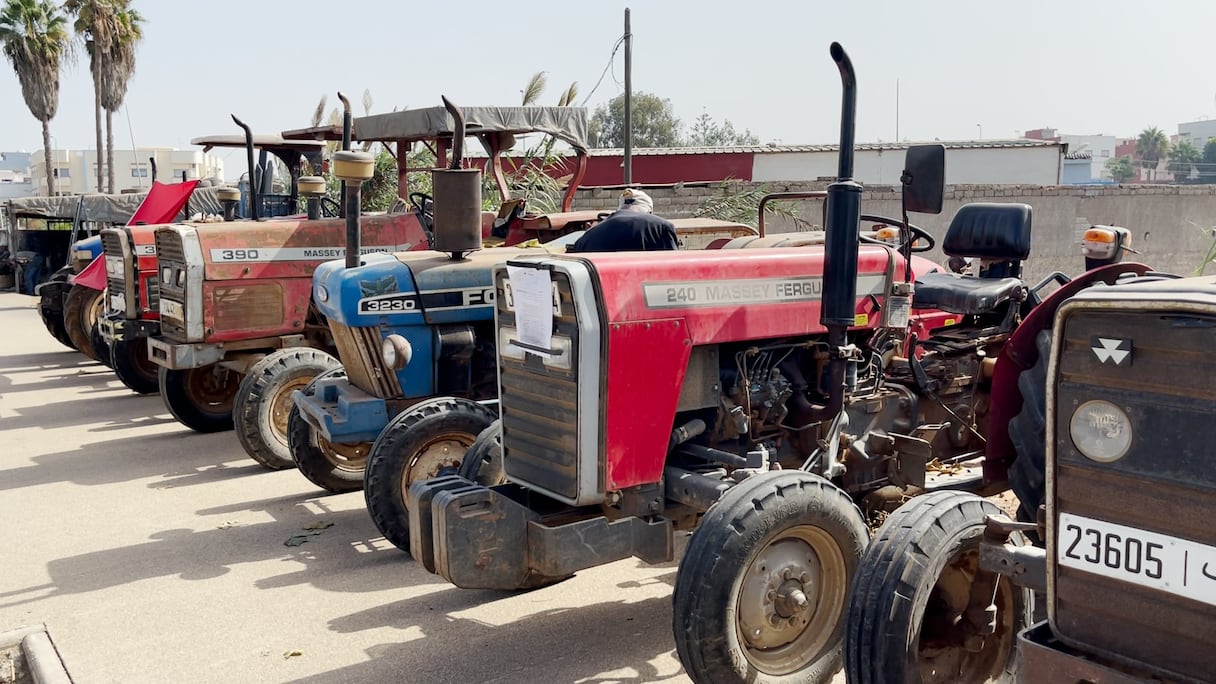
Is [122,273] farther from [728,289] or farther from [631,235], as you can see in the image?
[728,289]

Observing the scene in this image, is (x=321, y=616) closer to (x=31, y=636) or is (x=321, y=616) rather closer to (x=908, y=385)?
(x=31, y=636)

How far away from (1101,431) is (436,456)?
362 centimetres

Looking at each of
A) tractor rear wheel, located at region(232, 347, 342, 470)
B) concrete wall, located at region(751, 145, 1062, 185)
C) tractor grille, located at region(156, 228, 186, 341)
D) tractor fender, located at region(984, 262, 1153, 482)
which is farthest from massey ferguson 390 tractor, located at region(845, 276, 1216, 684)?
concrete wall, located at region(751, 145, 1062, 185)

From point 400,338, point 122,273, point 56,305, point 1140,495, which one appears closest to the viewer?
point 1140,495

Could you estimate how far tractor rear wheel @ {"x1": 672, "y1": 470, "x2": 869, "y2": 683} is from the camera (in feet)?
11.7

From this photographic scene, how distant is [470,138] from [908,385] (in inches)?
214

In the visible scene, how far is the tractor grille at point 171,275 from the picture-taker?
26.6ft

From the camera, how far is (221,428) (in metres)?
8.85

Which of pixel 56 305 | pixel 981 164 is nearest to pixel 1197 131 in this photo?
pixel 981 164

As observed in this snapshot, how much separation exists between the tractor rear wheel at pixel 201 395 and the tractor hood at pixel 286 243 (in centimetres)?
90

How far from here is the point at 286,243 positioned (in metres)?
8.28

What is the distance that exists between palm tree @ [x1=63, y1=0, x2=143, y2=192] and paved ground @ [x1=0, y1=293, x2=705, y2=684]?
29038mm

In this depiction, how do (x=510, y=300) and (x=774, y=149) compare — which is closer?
(x=510, y=300)

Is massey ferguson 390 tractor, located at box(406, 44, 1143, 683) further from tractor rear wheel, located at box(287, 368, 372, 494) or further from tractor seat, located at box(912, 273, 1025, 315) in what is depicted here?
tractor rear wheel, located at box(287, 368, 372, 494)
